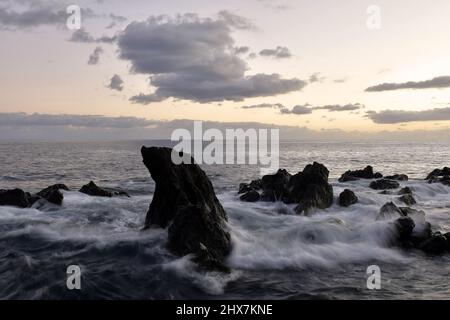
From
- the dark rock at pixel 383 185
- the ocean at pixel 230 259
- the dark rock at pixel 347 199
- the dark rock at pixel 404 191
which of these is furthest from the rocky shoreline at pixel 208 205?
the dark rock at pixel 383 185

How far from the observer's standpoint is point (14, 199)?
33.7 meters

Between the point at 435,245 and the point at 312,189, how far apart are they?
13.7 meters

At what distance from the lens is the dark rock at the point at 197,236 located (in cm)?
1986

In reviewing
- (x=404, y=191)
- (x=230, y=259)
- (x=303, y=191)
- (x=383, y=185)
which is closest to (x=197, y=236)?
(x=230, y=259)

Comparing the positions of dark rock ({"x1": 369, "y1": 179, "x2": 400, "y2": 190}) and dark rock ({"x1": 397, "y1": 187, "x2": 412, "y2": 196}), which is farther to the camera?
dark rock ({"x1": 369, "y1": 179, "x2": 400, "y2": 190})

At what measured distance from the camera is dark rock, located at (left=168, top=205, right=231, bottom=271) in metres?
19.9

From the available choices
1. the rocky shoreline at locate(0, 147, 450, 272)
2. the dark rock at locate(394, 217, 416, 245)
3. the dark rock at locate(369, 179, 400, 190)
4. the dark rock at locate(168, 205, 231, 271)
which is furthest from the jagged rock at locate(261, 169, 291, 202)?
the dark rock at locate(168, 205, 231, 271)

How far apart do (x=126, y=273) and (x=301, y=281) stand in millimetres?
7501

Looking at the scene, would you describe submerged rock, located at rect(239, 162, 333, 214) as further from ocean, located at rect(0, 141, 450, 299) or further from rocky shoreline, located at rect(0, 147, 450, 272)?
ocean, located at rect(0, 141, 450, 299)

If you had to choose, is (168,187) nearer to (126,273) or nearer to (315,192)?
(126,273)

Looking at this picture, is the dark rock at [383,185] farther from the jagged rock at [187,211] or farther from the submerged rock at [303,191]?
the jagged rock at [187,211]

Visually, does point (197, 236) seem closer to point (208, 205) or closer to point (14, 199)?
point (208, 205)
